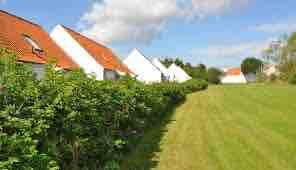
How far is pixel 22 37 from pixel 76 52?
10338 mm

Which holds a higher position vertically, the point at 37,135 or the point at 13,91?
the point at 13,91

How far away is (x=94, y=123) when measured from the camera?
7.84 metres

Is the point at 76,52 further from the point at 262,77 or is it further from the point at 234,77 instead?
the point at 234,77

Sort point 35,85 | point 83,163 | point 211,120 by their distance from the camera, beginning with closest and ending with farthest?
1. point 35,85
2. point 83,163
3. point 211,120

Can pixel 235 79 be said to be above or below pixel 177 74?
above

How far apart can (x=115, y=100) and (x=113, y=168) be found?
82.5 inches

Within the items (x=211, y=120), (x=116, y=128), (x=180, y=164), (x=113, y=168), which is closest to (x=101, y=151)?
(x=113, y=168)

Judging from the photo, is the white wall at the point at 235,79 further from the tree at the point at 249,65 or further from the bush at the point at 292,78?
the bush at the point at 292,78

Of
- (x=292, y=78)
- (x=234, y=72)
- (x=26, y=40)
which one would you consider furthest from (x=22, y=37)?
(x=234, y=72)

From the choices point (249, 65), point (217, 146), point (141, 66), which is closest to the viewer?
point (217, 146)

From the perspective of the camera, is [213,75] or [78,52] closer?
[78,52]

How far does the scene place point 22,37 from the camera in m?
25.2

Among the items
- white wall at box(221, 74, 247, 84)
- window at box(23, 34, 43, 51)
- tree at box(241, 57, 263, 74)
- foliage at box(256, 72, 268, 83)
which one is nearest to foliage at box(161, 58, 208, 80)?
foliage at box(256, 72, 268, 83)

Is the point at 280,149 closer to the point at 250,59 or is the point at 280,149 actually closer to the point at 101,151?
the point at 101,151
